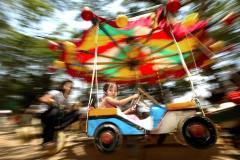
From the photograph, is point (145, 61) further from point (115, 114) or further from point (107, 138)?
point (107, 138)

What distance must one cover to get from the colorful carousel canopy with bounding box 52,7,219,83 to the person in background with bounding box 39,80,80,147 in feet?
2.32

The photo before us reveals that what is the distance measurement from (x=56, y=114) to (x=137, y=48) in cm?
182

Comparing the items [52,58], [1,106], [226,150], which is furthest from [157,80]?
A: [1,106]

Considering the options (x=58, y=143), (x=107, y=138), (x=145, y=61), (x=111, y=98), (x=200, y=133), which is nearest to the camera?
(x=200, y=133)

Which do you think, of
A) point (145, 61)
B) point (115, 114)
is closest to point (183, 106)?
point (115, 114)

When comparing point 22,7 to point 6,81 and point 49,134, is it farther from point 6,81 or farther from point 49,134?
point 49,134

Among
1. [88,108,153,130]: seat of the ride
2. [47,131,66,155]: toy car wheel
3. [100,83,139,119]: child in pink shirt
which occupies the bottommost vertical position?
[47,131,66,155]: toy car wheel

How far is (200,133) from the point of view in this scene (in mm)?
4230

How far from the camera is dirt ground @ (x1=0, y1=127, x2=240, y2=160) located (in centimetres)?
600

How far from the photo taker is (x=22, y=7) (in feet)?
26.1

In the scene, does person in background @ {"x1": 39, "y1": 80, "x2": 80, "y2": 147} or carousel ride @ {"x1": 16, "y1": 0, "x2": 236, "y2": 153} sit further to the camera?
person in background @ {"x1": 39, "y1": 80, "x2": 80, "y2": 147}

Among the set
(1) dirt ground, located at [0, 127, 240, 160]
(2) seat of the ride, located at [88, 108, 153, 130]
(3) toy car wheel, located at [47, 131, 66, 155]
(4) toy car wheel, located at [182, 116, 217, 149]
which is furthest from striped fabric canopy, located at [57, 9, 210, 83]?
(4) toy car wheel, located at [182, 116, 217, 149]

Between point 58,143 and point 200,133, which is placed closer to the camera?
point 200,133

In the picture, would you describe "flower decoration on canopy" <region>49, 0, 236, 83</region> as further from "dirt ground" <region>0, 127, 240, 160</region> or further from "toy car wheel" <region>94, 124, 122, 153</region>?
"dirt ground" <region>0, 127, 240, 160</region>
